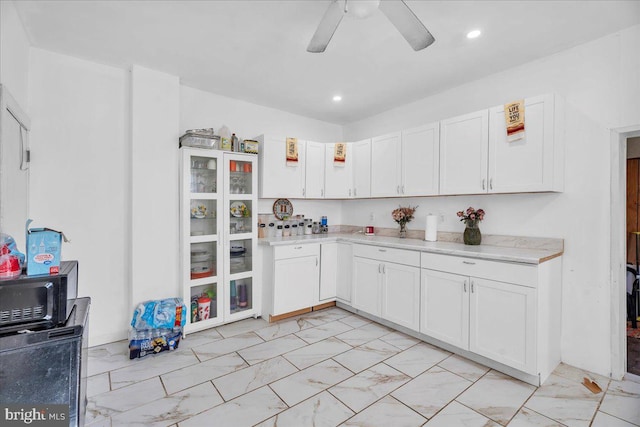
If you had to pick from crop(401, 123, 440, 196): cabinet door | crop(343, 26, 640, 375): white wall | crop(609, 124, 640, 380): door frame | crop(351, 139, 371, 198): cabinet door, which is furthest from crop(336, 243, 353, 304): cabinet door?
crop(609, 124, 640, 380): door frame

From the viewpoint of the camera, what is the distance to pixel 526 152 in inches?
96.9

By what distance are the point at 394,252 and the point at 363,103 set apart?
199 cm

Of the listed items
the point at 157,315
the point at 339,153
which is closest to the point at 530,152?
the point at 339,153

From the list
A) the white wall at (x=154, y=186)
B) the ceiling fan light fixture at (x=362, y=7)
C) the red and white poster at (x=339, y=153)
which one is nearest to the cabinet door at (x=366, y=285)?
the red and white poster at (x=339, y=153)

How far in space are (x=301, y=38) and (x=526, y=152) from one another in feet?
6.89

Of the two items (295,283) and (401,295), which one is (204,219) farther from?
(401,295)

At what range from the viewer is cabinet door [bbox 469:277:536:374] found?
2.19 meters

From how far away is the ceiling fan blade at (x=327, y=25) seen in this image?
163cm

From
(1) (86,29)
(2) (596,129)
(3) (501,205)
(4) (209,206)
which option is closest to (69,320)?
(4) (209,206)

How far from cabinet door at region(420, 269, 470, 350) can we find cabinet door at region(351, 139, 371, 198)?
4.90ft

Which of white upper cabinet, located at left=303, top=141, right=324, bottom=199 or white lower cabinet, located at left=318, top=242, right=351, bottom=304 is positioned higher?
white upper cabinet, located at left=303, top=141, right=324, bottom=199

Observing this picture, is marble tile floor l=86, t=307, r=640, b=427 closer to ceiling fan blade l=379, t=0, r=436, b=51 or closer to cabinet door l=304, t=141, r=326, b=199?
cabinet door l=304, t=141, r=326, b=199

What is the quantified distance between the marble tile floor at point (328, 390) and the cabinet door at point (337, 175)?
197 centimetres

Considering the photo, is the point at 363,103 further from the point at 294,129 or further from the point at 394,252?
the point at 394,252
